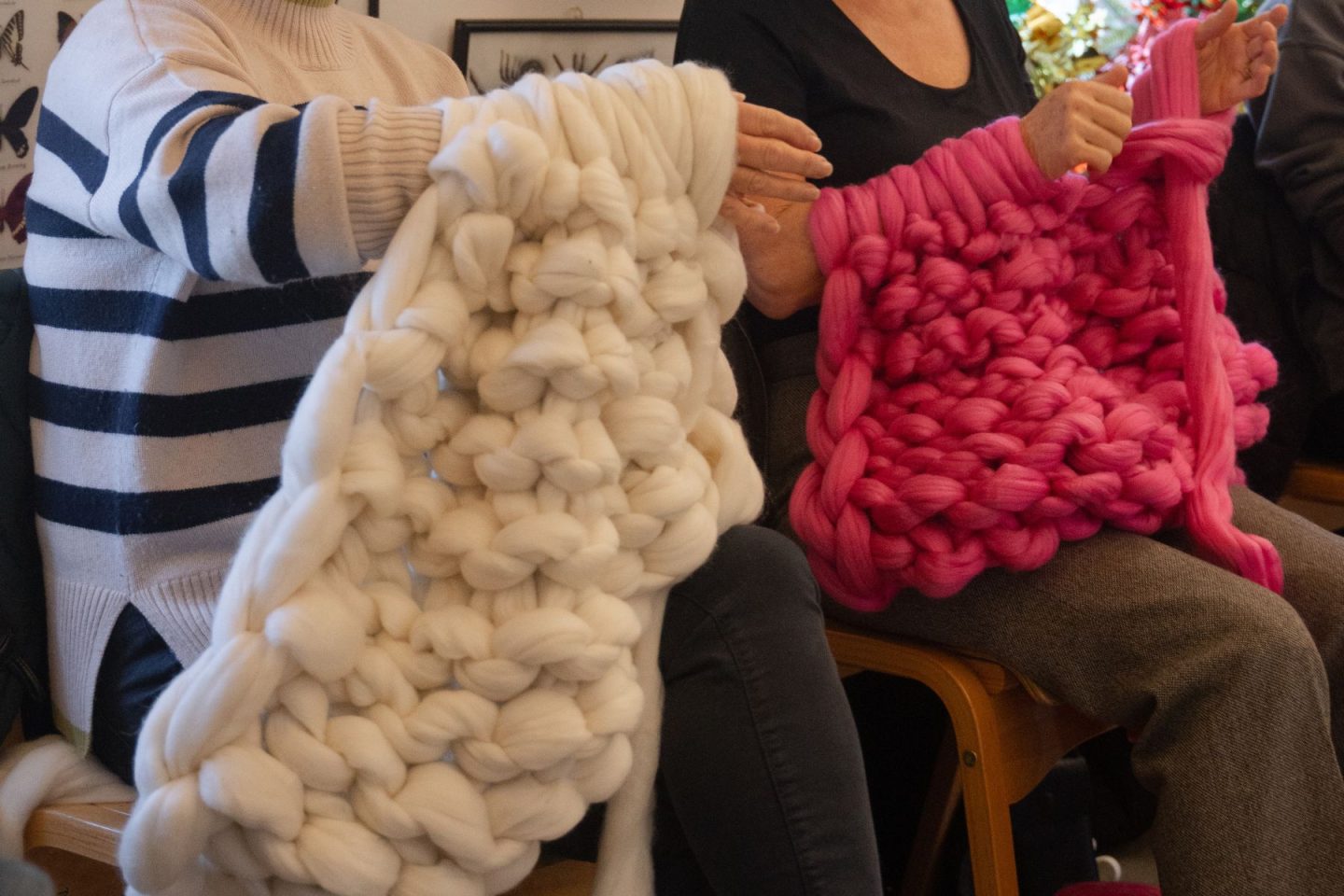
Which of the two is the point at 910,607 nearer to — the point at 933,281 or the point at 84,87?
the point at 933,281

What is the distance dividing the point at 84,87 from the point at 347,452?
1.09 feet

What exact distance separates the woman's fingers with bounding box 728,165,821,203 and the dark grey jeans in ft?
0.78

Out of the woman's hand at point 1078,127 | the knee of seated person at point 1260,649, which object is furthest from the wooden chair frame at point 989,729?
the woman's hand at point 1078,127

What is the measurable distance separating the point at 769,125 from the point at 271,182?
0.99ft

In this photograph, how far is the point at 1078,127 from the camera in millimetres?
891

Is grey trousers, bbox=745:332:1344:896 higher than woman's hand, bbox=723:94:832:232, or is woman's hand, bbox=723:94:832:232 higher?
woman's hand, bbox=723:94:832:232

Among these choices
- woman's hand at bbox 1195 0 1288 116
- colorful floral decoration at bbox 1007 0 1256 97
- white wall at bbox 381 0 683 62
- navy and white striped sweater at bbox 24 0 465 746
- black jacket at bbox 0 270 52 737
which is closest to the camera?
navy and white striped sweater at bbox 24 0 465 746

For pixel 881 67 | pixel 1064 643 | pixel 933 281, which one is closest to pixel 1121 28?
pixel 881 67

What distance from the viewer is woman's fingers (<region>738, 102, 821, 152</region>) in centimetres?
71

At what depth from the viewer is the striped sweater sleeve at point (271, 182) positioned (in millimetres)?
584

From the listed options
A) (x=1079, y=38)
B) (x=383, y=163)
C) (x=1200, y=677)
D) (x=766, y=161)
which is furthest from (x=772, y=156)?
(x=1079, y=38)

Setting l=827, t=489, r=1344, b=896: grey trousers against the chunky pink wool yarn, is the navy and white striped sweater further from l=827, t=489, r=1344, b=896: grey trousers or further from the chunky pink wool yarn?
l=827, t=489, r=1344, b=896: grey trousers

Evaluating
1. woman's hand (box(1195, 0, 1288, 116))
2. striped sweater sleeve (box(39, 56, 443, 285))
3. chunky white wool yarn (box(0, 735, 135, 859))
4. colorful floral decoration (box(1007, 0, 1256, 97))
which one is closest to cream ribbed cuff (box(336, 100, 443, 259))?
striped sweater sleeve (box(39, 56, 443, 285))

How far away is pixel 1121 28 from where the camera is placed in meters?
1.71
